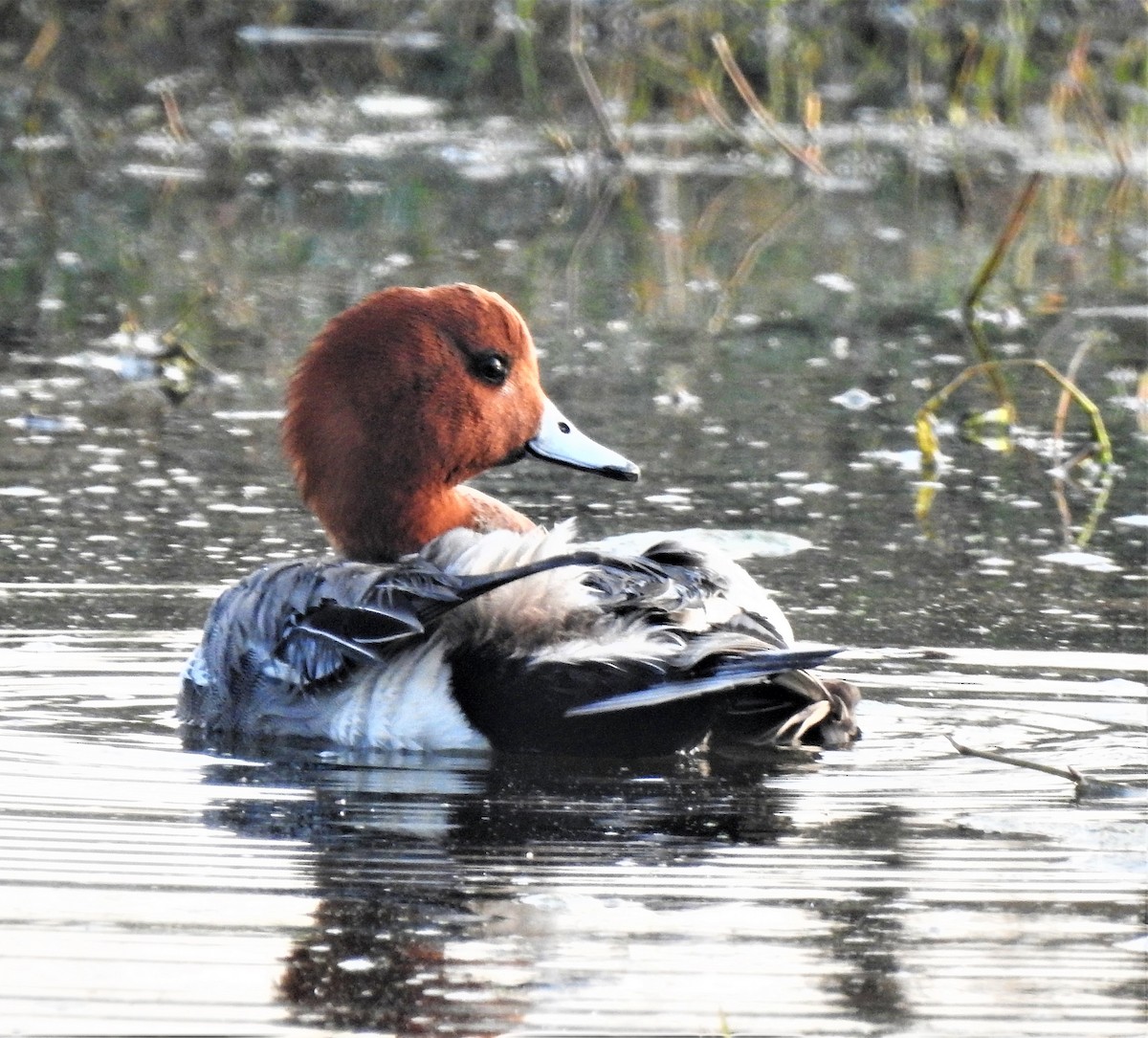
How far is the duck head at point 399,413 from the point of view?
5535mm

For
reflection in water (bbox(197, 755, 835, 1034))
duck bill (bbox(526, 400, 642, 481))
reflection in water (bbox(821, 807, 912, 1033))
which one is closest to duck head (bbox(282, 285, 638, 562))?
duck bill (bbox(526, 400, 642, 481))

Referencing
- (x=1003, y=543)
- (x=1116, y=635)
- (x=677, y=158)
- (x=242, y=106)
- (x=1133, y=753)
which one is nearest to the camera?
(x=1133, y=753)

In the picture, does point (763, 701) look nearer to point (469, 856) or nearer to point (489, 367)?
point (469, 856)

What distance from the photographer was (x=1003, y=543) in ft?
22.9

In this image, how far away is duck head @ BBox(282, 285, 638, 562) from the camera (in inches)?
218

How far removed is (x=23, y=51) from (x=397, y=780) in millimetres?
13469

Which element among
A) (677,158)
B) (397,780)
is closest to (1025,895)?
(397,780)

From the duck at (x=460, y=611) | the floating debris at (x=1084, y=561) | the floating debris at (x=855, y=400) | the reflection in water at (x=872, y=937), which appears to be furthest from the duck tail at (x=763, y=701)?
the floating debris at (x=855, y=400)

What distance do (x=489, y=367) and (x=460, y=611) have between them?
3.07 ft

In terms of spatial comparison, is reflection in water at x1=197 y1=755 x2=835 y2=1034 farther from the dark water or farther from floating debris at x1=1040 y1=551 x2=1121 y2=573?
floating debris at x1=1040 y1=551 x2=1121 y2=573

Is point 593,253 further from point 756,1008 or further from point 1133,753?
point 756,1008

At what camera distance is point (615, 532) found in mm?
6949

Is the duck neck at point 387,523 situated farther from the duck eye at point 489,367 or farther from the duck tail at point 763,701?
the duck tail at point 763,701

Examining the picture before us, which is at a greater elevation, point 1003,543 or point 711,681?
point 711,681
